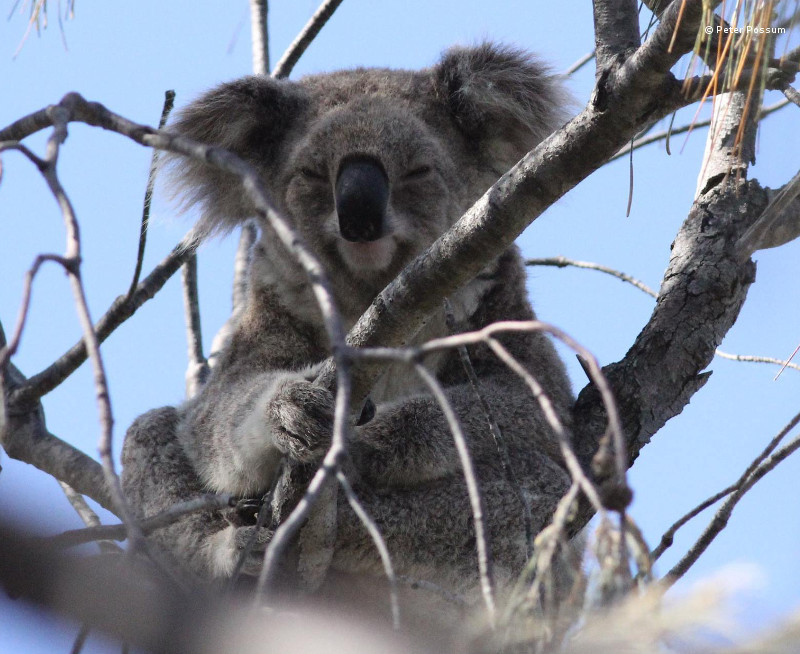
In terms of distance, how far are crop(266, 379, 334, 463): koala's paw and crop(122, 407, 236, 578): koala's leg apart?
0.45 metres

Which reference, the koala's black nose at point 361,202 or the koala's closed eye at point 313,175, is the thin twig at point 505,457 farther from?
the koala's closed eye at point 313,175

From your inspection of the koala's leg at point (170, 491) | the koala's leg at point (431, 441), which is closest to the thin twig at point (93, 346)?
the koala's leg at point (431, 441)

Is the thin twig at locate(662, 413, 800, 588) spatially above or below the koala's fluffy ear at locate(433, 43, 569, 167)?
below

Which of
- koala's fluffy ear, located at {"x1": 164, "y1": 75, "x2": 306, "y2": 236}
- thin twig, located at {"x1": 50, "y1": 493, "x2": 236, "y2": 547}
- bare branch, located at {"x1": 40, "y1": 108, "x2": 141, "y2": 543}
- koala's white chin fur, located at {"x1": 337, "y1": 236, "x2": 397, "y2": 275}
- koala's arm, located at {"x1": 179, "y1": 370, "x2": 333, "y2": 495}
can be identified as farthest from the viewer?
koala's fluffy ear, located at {"x1": 164, "y1": 75, "x2": 306, "y2": 236}

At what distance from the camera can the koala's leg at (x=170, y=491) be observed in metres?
3.19

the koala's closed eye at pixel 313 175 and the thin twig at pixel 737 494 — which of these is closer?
the thin twig at pixel 737 494

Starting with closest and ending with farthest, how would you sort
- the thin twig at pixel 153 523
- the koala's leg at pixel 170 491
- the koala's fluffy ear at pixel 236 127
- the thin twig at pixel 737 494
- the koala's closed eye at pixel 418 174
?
the thin twig at pixel 153 523, the thin twig at pixel 737 494, the koala's leg at pixel 170 491, the koala's closed eye at pixel 418 174, the koala's fluffy ear at pixel 236 127

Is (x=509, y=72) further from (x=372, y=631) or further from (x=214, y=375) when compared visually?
(x=372, y=631)

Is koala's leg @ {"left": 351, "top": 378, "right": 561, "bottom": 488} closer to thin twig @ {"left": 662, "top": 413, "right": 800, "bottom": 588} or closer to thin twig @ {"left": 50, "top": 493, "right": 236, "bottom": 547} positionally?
thin twig @ {"left": 662, "top": 413, "right": 800, "bottom": 588}

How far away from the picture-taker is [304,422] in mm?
2691

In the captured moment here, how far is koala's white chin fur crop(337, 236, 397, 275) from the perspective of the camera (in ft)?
11.1

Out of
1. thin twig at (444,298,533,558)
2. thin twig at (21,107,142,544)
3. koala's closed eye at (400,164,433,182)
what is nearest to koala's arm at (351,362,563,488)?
thin twig at (444,298,533,558)

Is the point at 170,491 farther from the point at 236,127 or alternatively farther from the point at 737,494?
the point at 737,494

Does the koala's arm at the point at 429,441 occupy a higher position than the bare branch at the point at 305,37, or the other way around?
the bare branch at the point at 305,37
